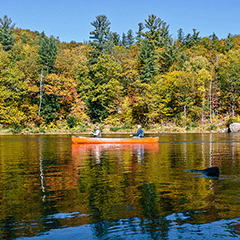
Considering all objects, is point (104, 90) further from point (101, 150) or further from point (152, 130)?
point (101, 150)

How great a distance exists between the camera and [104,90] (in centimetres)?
5556

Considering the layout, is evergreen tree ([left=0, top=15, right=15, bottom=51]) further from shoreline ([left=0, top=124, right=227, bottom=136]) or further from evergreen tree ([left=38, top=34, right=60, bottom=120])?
shoreline ([left=0, top=124, right=227, bottom=136])

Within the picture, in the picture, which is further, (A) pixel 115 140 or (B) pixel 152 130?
(B) pixel 152 130

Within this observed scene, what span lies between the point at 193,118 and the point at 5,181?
158 ft

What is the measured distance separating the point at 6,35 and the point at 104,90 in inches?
859

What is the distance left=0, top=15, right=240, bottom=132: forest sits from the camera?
54.4 metres

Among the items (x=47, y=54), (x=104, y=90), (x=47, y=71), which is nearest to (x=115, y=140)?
(x=104, y=90)

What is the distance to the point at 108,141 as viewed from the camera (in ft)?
93.5

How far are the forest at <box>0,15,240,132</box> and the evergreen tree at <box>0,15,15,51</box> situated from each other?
140cm

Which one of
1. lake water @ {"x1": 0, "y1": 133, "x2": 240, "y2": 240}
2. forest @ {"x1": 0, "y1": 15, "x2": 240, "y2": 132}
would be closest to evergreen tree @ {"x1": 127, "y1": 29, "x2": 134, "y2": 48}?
forest @ {"x1": 0, "y1": 15, "x2": 240, "y2": 132}

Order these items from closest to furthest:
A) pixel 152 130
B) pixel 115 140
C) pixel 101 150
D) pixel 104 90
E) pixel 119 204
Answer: pixel 119 204 < pixel 101 150 < pixel 115 140 < pixel 152 130 < pixel 104 90

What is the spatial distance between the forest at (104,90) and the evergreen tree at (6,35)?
55.1 inches

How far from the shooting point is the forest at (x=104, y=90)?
54416mm

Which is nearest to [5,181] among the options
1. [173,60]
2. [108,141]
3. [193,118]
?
[108,141]
